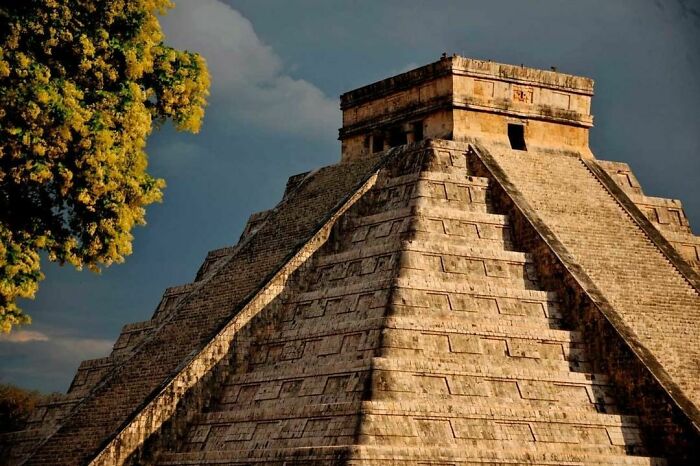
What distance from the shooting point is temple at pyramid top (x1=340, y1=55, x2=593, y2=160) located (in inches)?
1152

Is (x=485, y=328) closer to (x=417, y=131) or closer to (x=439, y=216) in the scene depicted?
(x=439, y=216)

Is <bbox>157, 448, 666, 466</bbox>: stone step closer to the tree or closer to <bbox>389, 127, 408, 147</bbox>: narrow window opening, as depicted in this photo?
the tree

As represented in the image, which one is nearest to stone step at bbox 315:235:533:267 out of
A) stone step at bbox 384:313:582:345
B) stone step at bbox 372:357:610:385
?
stone step at bbox 384:313:582:345

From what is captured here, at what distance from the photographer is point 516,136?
30172 mm

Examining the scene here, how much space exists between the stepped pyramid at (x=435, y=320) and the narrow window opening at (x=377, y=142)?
0.10m

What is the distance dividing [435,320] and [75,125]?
309 inches

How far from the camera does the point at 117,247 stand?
768 inches

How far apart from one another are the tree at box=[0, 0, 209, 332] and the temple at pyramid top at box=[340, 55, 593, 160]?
1041cm

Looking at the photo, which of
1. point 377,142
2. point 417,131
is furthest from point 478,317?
point 377,142

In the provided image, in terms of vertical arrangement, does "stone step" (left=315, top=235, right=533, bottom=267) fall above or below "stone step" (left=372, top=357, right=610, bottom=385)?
above

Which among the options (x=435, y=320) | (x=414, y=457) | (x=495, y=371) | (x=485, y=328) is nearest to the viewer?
(x=414, y=457)

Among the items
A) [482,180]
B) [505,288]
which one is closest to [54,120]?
→ [505,288]

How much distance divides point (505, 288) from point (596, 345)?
2.09 m

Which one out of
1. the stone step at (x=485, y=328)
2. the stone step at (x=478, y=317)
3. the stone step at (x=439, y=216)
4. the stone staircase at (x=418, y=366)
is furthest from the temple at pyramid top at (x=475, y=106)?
the stone step at (x=485, y=328)
